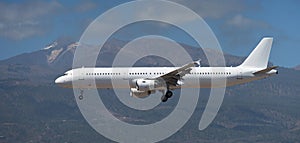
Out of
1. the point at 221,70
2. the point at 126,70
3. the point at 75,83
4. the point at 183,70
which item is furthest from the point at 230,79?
the point at 75,83

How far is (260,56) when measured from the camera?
325ft

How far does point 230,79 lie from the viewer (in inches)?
3644

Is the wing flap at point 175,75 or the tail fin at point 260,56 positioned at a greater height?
the tail fin at point 260,56

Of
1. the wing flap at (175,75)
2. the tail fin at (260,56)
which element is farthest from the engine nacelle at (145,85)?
the tail fin at (260,56)

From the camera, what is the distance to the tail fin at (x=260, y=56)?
9786cm

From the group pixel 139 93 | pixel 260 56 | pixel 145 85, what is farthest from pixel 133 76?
pixel 260 56

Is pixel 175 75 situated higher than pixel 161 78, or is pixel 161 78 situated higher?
pixel 175 75

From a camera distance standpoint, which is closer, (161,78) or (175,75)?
(161,78)

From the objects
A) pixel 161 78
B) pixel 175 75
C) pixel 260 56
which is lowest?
pixel 161 78

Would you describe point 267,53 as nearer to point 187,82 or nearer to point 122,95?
point 187,82

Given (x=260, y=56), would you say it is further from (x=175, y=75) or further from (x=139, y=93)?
(x=139, y=93)

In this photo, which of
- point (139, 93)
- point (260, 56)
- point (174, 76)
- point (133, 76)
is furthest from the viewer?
point (260, 56)

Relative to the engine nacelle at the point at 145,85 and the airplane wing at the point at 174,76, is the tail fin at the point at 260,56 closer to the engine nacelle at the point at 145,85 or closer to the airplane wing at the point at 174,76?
the airplane wing at the point at 174,76

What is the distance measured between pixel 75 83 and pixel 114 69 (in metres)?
6.41
